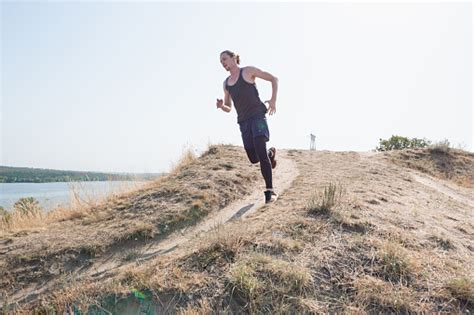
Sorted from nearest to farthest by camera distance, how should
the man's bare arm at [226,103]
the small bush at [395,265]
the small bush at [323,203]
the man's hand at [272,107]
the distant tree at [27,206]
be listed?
1. the small bush at [395,265]
2. the small bush at [323,203]
3. the man's hand at [272,107]
4. the man's bare arm at [226,103]
5. the distant tree at [27,206]

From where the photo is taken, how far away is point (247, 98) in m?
4.83

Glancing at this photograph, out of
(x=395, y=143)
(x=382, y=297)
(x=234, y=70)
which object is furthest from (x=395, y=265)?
(x=395, y=143)

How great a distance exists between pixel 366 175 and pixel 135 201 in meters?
5.15

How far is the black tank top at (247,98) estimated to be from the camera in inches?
189

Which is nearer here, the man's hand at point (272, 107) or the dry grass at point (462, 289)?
the dry grass at point (462, 289)

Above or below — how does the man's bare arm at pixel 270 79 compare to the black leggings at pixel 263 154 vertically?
above

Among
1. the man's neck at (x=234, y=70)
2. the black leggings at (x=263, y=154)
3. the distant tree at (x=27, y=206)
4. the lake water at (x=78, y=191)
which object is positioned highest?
the man's neck at (x=234, y=70)

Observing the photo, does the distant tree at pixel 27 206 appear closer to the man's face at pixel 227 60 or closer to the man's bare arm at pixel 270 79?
the man's face at pixel 227 60

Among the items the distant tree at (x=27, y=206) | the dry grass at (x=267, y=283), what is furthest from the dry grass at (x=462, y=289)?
the distant tree at (x=27, y=206)

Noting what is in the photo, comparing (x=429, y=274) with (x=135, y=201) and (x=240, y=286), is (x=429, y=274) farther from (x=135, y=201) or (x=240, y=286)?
(x=135, y=201)

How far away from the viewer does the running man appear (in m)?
4.75

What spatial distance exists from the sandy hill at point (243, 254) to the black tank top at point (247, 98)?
4.89 feet

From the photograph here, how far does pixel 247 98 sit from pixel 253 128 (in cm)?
48

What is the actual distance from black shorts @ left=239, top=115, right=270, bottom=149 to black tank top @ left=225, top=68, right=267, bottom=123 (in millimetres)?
79
